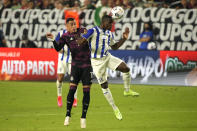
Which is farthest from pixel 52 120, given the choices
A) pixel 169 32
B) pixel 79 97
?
pixel 169 32

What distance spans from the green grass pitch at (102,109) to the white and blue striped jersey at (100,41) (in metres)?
1.53

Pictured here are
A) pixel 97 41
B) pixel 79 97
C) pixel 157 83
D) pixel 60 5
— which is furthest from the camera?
pixel 60 5

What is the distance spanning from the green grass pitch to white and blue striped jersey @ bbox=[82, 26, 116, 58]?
153cm

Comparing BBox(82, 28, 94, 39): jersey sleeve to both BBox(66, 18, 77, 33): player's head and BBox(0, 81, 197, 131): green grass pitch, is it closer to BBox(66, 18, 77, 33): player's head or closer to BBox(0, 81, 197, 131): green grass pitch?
BBox(66, 18, 77, 33): player's head

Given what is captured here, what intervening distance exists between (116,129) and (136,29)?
13502 millimetres

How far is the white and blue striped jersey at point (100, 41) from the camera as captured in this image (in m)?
13.5

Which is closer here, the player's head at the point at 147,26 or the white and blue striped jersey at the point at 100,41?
the white and blue striped jersey at the point at 100,41

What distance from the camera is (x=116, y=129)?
37.2 ft

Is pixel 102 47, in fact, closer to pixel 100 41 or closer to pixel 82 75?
pixel 100 41

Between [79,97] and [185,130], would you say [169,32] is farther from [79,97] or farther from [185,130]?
[185,130]

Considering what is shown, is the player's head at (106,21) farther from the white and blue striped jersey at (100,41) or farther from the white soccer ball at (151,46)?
the white soccer ball at (151,46)

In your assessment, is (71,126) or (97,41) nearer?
(71,126)

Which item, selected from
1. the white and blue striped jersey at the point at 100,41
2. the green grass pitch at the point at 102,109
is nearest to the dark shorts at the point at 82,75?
the green grass pitch at the point at 102,109

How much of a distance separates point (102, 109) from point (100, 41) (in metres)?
2.10
